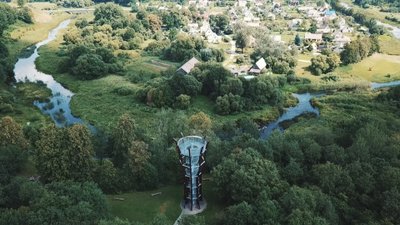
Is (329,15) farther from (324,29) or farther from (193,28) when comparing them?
(193,28)

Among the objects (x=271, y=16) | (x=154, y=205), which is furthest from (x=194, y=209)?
(x=271, y=16)

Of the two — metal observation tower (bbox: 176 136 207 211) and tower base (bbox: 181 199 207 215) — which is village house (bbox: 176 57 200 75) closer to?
metal observation tower (bbox: 176 136 207 211)

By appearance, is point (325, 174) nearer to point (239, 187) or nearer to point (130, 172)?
point (239, 187)

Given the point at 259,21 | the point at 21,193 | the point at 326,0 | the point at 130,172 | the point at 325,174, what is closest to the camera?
the point at 21,193

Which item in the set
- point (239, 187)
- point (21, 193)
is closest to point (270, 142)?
point (239, 187)

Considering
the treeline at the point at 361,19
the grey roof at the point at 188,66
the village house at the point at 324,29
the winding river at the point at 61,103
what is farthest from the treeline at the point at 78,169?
the treeline at the point at 361,19

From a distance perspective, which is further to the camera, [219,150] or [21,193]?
[219,150]
